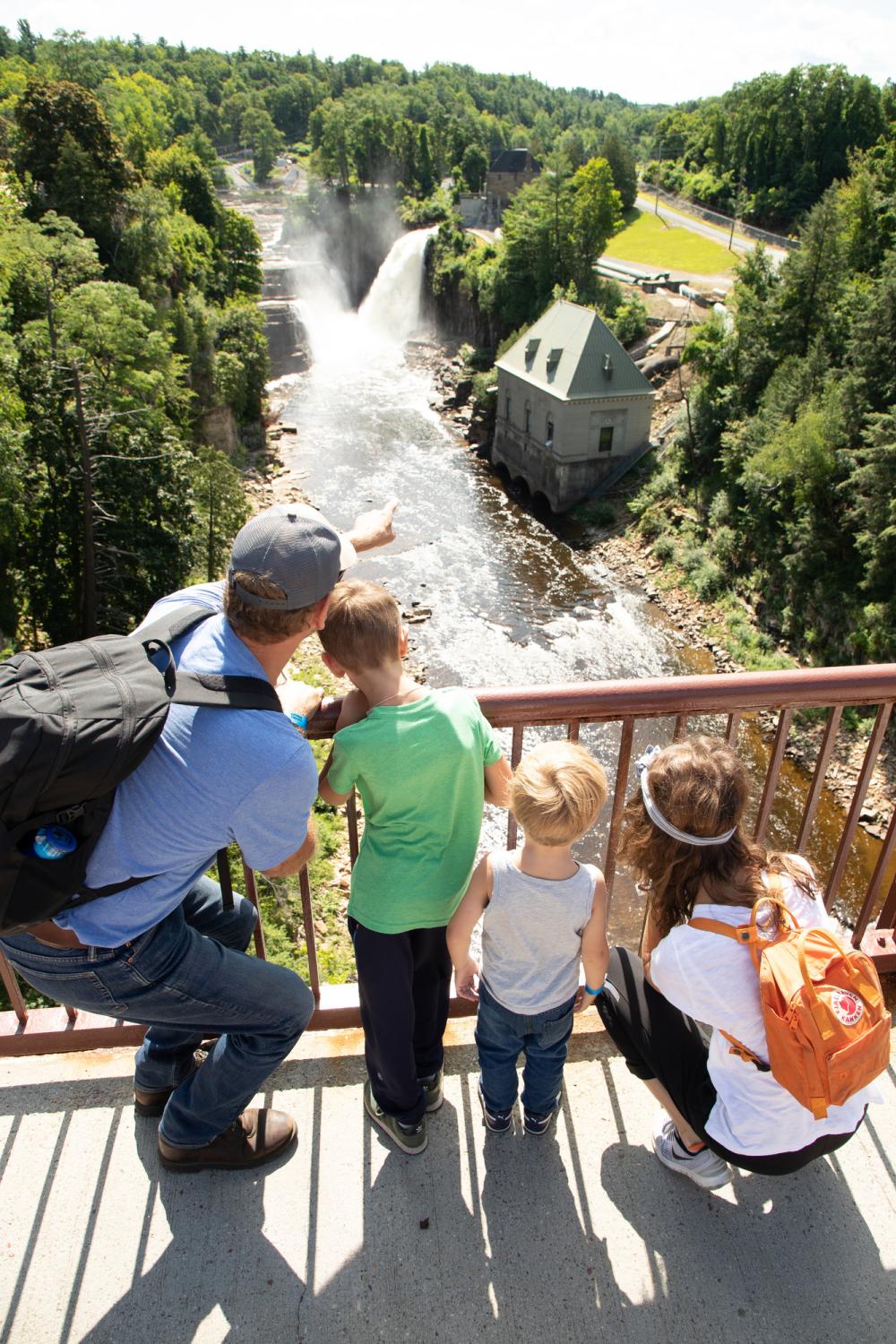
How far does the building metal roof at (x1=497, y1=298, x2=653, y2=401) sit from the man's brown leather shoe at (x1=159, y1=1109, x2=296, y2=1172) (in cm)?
2992

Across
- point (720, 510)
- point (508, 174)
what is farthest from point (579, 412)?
point (508, 174)

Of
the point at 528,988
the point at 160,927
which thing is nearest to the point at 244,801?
the point at 160,927

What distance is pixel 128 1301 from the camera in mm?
2338

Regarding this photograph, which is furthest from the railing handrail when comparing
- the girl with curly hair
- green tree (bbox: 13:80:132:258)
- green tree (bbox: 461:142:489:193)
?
green tree (bbox: 461:142:489:193)

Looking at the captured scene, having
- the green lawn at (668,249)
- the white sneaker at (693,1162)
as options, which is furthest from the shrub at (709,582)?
the green lawn at (668,249)

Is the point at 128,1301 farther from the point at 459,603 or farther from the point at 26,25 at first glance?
the point at 26,25

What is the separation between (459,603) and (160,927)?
21381mm

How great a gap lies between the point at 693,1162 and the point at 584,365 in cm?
3085

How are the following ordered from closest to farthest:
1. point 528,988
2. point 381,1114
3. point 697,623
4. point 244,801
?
point 244,801, point 528,988, point 381,1114, point 697,623

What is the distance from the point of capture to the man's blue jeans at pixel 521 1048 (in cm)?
265

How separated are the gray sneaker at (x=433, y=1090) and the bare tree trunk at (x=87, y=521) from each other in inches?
628

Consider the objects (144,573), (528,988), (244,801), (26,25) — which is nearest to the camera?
(244,801)

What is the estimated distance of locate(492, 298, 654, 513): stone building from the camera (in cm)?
3020

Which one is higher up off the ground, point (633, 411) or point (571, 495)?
point (633, 411)
